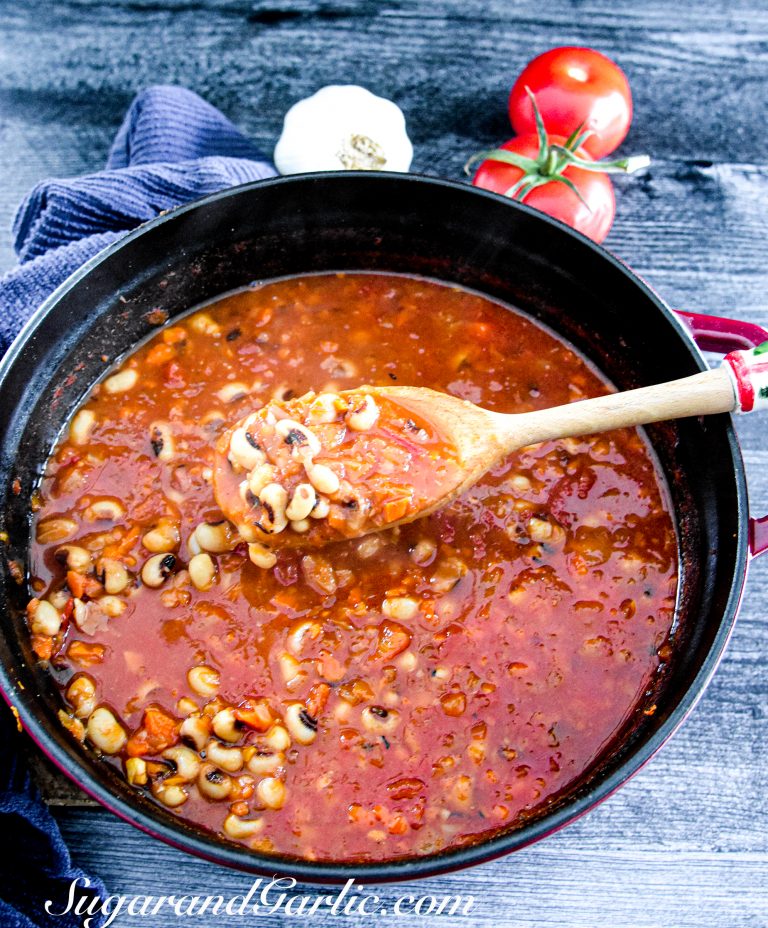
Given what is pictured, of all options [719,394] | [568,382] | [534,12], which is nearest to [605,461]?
[568,382]

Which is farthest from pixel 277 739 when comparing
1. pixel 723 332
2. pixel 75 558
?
pixel 723 332

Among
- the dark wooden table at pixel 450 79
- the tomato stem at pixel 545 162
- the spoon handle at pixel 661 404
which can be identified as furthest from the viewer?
the dark wooden table at pixel 450 79

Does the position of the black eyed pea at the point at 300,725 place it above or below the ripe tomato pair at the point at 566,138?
below

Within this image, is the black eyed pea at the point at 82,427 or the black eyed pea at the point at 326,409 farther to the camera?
the black eyed pea at the point at 82,427

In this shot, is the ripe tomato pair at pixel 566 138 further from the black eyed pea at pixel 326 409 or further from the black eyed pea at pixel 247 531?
the black eyed pea at pixel 247 531

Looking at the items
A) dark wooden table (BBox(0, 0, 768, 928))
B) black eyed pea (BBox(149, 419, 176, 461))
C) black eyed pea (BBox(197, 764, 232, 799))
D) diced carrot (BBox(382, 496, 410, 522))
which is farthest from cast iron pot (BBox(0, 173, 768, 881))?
diced carrot (BBox(382, 496, 410, 522))

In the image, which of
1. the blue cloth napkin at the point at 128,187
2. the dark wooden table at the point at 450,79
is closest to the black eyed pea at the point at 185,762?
the blue cloth napkin at the point at 128,187

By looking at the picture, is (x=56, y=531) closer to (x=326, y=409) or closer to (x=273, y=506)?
(x=273, y=506)

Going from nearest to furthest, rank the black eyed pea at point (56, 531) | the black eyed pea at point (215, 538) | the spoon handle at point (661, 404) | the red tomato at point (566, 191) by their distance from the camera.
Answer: the spoon handle at point (661, 404) → the black eyed pea at point (215, 538) → the black eyed pea at point (56, 531) → the red tomato at point (566, 191)
